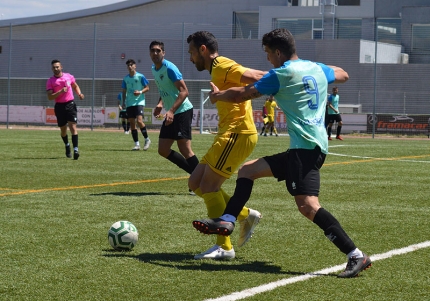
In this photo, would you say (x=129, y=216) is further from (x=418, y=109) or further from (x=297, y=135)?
(x=418, y=109)

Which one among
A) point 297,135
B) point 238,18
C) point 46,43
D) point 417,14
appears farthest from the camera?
point 238,18

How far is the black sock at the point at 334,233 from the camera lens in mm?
5766

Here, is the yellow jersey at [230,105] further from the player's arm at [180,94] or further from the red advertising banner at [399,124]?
the red advertising banner at [399,124]

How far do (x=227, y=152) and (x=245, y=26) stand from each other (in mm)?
42382

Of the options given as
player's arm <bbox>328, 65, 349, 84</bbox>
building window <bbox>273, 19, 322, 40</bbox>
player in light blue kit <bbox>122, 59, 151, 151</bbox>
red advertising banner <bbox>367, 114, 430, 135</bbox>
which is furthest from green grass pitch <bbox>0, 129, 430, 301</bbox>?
building window <bbox>273, 19, 322, 40</bbox>

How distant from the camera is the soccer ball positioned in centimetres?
658

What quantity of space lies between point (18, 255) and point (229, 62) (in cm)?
242

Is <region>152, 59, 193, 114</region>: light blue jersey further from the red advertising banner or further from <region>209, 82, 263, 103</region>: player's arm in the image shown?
the red advertising banner

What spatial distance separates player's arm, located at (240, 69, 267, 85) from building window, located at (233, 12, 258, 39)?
38.2 meters

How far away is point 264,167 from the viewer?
20.4 ft

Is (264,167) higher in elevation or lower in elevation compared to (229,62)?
lower

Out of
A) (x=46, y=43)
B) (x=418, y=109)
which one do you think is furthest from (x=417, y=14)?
(x=46, y=43)

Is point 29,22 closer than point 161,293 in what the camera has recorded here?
No

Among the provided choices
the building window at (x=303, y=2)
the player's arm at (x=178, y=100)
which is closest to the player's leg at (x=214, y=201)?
the player's arm at (x=178, y=100)
